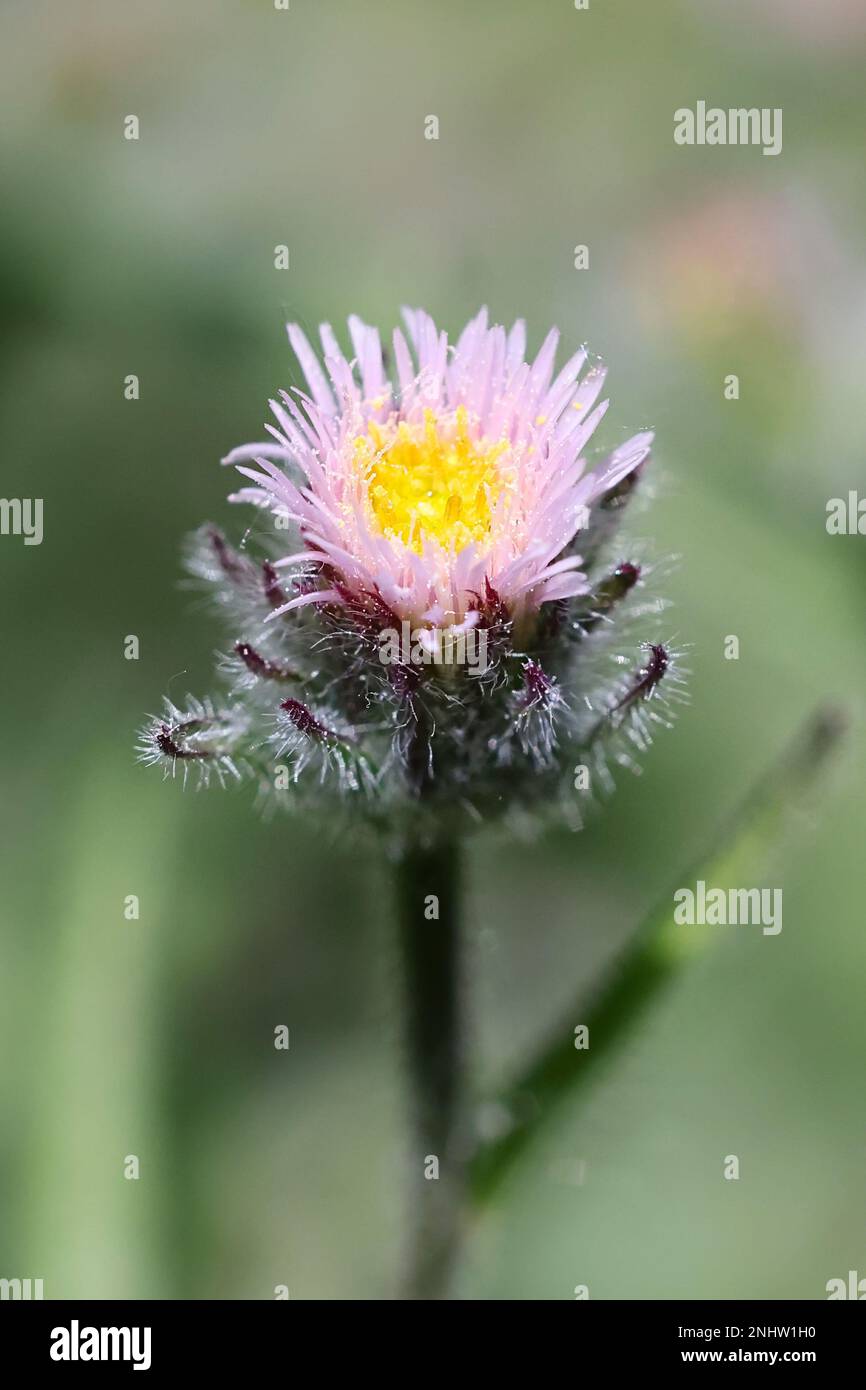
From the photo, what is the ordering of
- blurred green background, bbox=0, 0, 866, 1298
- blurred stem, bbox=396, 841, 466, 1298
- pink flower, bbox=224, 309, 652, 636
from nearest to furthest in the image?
1. pink flower, bbox=224, 309, 652, 636
2. blurred stem, bbox=396, 841, 466, 1298
3. blurred green background, bbox=0, 0, 866, 1298

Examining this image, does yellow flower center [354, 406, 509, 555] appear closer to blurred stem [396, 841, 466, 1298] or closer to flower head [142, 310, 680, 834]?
flower head [142, 310, 680, 834]

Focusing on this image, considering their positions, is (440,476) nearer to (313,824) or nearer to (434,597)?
(434,597)

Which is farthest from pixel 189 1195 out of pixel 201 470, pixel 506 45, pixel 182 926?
pixel 506 45

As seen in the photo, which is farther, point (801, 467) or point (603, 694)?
point (801, 467)

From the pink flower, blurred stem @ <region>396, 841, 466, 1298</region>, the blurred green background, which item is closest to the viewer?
the pink flower

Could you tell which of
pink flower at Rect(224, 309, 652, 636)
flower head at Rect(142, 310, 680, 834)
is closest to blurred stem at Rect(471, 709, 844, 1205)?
flower head at Rect(142, 310, 680, 834)
